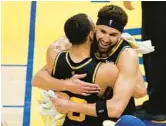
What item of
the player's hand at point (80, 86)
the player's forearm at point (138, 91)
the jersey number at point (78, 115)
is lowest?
the jersey number at point (78, 115)

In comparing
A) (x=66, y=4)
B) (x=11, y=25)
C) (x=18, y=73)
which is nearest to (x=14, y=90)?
(x=18, y=73)

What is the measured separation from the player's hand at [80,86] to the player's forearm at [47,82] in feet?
0.29

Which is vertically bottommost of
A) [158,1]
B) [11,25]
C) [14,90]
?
[14,90]

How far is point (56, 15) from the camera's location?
943 centimetres

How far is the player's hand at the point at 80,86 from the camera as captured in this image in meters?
4.48

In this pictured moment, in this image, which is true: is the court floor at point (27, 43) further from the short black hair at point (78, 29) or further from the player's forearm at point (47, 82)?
the short black hair at point (78, 29)

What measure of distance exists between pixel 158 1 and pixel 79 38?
7.44 feet

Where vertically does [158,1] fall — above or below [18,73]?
above

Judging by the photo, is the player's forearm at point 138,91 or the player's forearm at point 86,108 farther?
the player's forearm at point 138,91

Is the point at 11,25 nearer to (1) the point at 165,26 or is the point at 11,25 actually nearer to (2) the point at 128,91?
(1) the point at 165,26

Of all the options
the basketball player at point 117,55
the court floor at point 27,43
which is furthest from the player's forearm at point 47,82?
the court floor at point 27,43

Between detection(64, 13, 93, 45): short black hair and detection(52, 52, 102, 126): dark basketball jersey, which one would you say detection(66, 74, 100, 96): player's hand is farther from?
detection(64, 13, 93, 45): short black hair

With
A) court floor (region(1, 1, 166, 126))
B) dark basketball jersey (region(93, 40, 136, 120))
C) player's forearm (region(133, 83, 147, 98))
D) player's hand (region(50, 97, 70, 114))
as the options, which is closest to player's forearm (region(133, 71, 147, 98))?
player's forearm (region(133, 83, 147, 98))

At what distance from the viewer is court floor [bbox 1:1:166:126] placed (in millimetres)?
7078
